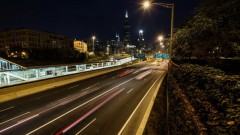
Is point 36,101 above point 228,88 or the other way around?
the other way around

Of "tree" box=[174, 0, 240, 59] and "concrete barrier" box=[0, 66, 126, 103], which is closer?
"tree" box=[174, 0, 240, 59]

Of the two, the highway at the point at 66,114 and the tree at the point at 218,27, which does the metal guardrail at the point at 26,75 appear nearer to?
the highway at the point at 66,114

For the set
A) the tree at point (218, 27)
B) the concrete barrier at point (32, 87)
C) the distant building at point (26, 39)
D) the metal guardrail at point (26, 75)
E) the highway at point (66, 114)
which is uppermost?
the distant building at point (26, 39)

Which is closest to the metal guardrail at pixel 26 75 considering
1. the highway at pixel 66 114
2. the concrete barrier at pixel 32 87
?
the concrete barrier at pixel 32 87

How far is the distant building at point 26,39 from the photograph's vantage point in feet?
359

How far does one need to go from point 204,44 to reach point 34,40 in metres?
125

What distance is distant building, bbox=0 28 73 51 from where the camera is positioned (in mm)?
109562

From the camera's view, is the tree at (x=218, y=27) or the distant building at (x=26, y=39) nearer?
the tree at (x=218, y=27)

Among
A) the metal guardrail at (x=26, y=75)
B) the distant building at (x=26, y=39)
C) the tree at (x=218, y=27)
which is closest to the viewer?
the tree at (x=218, y=27)

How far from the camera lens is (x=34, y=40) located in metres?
114

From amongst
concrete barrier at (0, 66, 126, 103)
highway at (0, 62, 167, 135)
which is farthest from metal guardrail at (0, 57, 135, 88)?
highway at (0, 62, 167, 135)

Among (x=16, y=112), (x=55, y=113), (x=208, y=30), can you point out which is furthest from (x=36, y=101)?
(x=208, y=30)

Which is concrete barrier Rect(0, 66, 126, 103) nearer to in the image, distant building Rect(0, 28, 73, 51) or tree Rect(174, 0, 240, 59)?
tree Rect(174, 0, 240, 59)

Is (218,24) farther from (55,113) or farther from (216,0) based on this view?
(55,113)
